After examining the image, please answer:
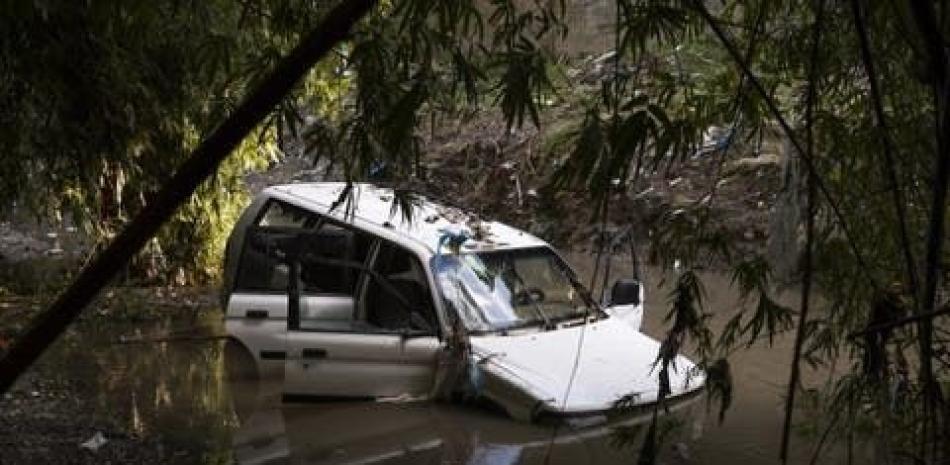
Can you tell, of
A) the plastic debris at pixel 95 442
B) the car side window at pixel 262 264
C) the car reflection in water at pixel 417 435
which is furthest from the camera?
the car side window at pixel 262 264

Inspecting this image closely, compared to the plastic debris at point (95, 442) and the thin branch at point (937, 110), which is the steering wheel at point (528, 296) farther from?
the thin branch at point (937, 110)

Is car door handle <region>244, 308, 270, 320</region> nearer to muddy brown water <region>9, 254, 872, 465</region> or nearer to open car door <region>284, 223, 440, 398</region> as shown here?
open car door <region>284, 223, 440, 398</region>

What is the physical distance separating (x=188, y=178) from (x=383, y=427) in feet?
20.9

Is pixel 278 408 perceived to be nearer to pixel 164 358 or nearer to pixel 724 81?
pixel 164 358

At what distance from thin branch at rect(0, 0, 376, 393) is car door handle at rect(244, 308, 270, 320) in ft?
21.0

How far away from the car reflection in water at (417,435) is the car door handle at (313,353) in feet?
1.57

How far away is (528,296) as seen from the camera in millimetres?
8516

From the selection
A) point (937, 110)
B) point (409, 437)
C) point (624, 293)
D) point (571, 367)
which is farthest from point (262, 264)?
point (937, 110)

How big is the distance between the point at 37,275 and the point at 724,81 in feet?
38.9

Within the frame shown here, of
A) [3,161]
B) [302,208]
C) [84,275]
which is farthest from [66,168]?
[84,275]

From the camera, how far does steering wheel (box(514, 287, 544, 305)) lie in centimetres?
846

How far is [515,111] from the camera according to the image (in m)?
2.13

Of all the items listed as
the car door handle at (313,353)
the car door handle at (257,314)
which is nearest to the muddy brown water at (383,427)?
the car door handle at (313,353)

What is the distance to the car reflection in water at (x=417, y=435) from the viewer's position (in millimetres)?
7480
